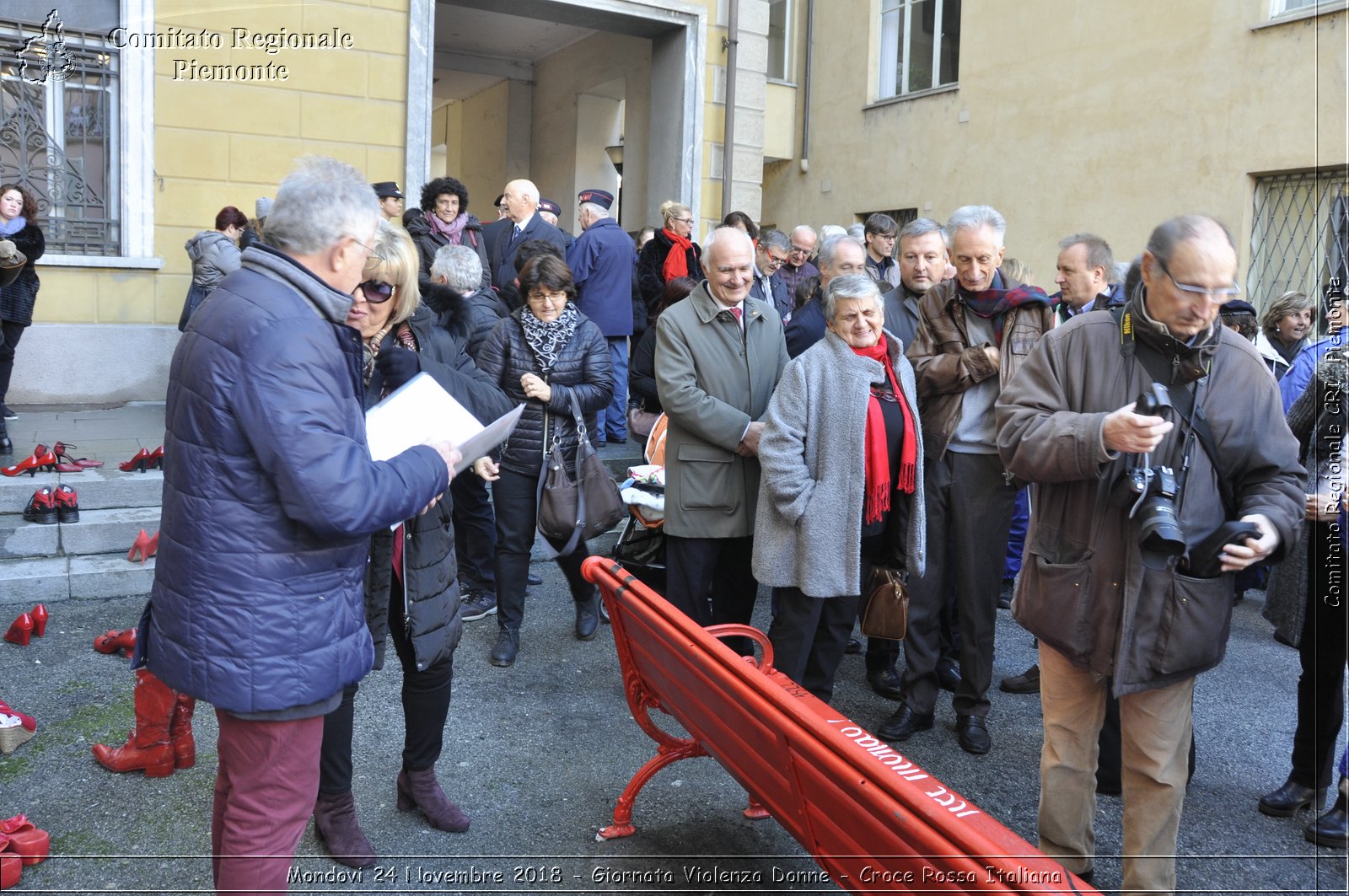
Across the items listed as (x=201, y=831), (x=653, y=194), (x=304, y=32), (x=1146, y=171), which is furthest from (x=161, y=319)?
(x=1146, y=171)

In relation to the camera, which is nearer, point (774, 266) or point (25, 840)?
point (25, 840)

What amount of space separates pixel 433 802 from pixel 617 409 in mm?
5513

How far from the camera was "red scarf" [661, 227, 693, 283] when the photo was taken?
868 centimetres

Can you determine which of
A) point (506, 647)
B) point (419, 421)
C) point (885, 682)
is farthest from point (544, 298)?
point (885, 682)

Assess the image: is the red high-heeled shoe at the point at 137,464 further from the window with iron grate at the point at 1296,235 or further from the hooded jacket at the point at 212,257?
the window with iron grate at the point at 1296,235

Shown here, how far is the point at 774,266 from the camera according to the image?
8.36 m

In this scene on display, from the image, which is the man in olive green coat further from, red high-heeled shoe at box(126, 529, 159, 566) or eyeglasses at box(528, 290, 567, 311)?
red high-heeled shoe at box(126, 529, 159, 566)

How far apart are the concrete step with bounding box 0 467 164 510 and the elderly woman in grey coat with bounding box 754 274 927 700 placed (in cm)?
384

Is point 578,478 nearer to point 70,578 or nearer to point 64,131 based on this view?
point 70,578

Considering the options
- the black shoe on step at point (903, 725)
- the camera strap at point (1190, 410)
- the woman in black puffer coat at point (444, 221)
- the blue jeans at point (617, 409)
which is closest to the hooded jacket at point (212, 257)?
the woman in black puffer coat at point (444, 221)

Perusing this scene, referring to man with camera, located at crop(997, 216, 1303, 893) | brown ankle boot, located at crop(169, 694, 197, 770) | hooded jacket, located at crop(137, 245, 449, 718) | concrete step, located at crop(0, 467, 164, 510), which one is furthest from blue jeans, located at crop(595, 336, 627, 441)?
hooded jacket, located at crop(137, 245, 449, 718)

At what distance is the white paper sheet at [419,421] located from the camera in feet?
9.33

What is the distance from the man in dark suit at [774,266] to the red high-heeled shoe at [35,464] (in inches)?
179

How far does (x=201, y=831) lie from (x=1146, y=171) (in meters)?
12.3
